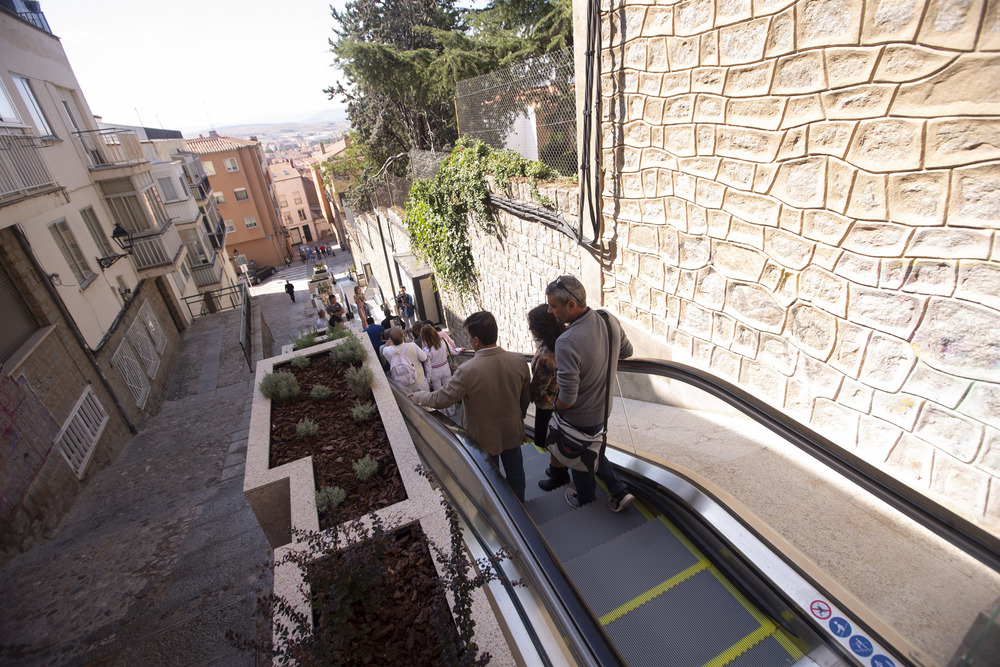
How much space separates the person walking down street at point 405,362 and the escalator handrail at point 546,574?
7.40 feet

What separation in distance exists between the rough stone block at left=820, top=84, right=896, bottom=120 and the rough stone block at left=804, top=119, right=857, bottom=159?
44mm

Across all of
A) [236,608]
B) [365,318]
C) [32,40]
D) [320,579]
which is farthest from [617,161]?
[32,40]

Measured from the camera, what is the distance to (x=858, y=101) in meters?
2.58

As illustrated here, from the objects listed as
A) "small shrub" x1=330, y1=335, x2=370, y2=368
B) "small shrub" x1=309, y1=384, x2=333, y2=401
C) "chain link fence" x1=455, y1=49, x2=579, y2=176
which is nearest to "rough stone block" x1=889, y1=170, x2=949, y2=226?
"chain link fence" x1=455, y1=49, x2=579, y2=176

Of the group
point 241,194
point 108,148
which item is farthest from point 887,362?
point 241,194

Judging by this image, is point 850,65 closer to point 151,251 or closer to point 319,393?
point 319,393

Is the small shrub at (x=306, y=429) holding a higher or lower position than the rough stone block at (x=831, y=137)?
lower

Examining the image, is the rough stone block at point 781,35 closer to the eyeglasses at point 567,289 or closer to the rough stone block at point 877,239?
the rough stone block at point 877,239

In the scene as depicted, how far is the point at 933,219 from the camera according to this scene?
2.37m

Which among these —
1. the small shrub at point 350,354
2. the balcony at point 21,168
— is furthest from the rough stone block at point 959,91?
the balcony at point 21,168

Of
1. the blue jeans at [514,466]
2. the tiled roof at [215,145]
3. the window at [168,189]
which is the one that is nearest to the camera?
the blue jeans at [514,466]

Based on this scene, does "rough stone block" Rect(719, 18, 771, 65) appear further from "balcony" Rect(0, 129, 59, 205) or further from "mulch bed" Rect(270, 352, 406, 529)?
"balcony" Rect(0, 129, 59, 205)

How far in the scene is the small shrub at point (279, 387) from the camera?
5121 millimetres

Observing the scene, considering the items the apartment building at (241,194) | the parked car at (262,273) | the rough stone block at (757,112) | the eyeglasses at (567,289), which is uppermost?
the rough stone block at (757,112)
